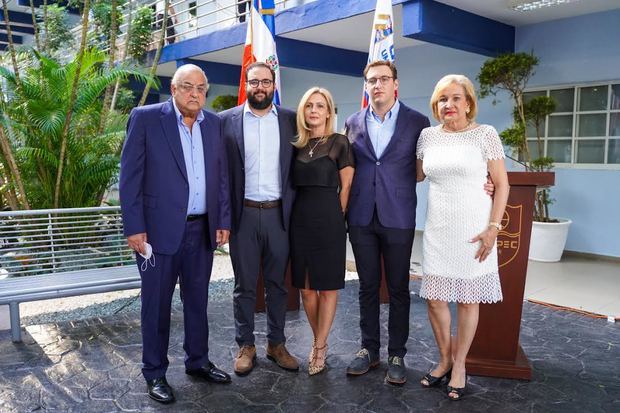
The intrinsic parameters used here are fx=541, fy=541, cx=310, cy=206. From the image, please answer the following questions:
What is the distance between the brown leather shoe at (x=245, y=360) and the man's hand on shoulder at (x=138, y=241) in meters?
1.02

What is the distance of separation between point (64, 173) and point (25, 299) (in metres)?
2.33

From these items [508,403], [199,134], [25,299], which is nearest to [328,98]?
[199,134]

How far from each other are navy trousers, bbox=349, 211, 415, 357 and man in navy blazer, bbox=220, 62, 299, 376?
0.50m

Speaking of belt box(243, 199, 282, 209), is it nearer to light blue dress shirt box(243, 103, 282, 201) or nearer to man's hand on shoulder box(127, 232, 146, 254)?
light blue dress shirt box(243, 103, 282, 201)

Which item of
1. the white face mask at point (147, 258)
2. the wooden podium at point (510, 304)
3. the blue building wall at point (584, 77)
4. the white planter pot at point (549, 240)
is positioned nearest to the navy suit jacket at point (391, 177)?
the wooden podium at point (510, 304)

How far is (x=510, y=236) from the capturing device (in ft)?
11.2

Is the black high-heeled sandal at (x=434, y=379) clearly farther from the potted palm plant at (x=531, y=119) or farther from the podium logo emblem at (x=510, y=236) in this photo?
the potted palm plant at (x=531, y=119)

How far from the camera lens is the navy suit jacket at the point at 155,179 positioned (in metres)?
3.00

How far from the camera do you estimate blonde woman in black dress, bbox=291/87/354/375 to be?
3281mm

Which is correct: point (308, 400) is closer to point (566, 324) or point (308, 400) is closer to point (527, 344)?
point (527, 344)

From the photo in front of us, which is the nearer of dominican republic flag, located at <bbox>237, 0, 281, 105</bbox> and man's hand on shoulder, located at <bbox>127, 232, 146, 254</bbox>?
man's hand on shoulder, located at <bbox>127, 232, 146, 254</bbox>

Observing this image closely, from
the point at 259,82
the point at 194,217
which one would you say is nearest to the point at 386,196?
the point at 259,82

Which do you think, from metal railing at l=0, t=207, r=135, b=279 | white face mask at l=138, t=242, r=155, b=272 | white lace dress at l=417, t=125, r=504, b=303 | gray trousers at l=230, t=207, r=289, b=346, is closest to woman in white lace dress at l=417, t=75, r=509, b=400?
white lace dress at l=417, t=125, r=504, b=303

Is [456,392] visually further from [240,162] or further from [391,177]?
[240,162]
